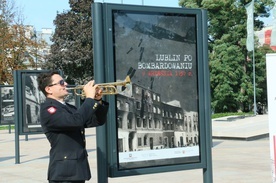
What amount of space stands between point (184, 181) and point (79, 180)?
4.78 m

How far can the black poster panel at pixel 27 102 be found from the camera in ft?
42.7

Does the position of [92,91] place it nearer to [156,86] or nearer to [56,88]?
[56,88]

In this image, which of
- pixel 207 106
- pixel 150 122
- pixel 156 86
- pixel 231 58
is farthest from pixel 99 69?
pixel 231 58

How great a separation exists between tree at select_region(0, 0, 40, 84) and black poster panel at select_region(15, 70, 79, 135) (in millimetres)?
32369

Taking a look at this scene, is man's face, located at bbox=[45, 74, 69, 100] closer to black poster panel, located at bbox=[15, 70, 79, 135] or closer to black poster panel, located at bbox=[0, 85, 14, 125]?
black poster panel, located at bbox=[15, 70, 79, 135]

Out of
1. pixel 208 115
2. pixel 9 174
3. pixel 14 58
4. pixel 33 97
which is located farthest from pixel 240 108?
pixel 208 115

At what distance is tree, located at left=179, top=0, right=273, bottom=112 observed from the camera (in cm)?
3700

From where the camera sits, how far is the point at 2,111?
21875mm

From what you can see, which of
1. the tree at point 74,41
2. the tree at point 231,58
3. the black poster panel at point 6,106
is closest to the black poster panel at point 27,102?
the black poster panel at point 6,106

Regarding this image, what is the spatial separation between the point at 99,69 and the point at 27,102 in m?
9.07

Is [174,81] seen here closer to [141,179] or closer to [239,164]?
[141,179]

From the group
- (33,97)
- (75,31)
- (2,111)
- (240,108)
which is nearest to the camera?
(33,97)

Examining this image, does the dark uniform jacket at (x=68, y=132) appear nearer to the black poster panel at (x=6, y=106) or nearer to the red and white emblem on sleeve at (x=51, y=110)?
the red and white emblem on sleeve at (x=51, y=110)

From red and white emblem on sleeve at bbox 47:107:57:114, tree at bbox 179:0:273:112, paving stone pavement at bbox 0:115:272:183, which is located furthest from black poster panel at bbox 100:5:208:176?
tree at bbox 179:0:273:112
